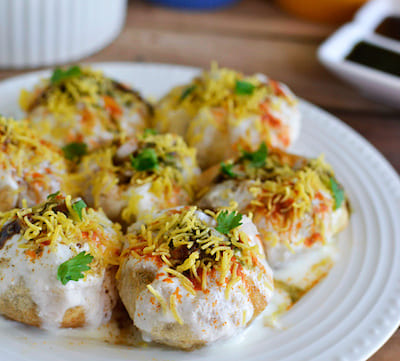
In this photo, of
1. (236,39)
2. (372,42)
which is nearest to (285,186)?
(372,42)

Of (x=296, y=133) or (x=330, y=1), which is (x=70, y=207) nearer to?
(x=296, y=133)

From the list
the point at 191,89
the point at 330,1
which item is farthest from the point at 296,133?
the point at 330,1

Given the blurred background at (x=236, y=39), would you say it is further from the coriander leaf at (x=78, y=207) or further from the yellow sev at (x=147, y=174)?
the coriander leaf at (x=78, y=207)

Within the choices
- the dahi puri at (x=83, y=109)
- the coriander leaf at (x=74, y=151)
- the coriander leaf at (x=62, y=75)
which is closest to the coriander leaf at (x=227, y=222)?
the dahi puri at (x=83, y=109)

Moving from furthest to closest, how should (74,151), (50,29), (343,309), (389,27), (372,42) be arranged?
(389,27), (372,42), (50,29), (74,151), (343,309)

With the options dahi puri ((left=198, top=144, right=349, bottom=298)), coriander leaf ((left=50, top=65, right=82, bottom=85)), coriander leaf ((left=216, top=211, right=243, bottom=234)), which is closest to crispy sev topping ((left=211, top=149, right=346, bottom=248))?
dahi puri ((left=198, top=144, right=349, bottom=298))

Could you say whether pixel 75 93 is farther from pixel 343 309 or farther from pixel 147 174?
pixel 343 309
